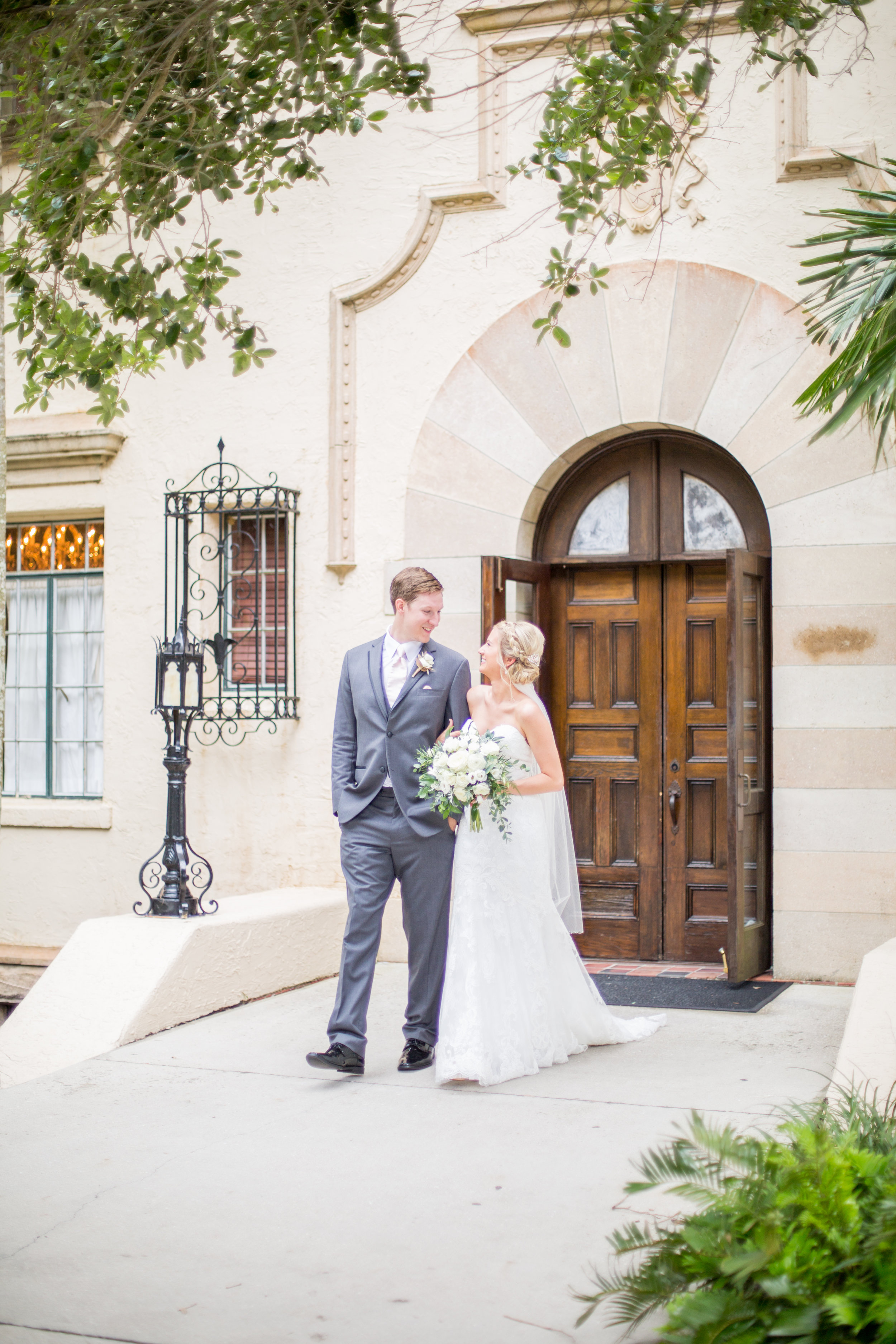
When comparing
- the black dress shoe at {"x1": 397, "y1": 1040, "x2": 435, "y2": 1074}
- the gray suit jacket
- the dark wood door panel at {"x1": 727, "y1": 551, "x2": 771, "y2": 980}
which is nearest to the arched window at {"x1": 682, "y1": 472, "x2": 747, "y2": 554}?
the dark wood door panel at {"x1": 727, "y1": 551, "x2": 771, "y2": 980}

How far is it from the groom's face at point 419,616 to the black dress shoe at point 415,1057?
179 centimetres

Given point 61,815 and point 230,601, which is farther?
point 61,815

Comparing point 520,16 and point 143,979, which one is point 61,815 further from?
point 520,16

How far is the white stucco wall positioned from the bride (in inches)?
82.9

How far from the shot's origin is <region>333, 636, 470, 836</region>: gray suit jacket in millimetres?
5828

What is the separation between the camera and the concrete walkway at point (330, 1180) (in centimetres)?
350

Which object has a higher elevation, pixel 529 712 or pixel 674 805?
pixel 529 712

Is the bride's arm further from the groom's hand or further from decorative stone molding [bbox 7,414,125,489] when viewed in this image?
decorative stone molding [bbox 7,414,125,489]

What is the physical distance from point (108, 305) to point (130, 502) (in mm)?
3643

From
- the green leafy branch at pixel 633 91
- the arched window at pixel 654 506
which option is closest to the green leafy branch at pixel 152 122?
the green leafy branch at pixel 633 91

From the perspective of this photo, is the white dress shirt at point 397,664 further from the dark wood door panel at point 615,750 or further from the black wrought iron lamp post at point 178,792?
the dark wood door panel at point 615,750

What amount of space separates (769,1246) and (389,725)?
3358mm

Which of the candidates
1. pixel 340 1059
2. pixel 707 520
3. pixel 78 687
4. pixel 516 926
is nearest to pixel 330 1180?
pixel 340 1059

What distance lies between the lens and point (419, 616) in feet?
19.3
